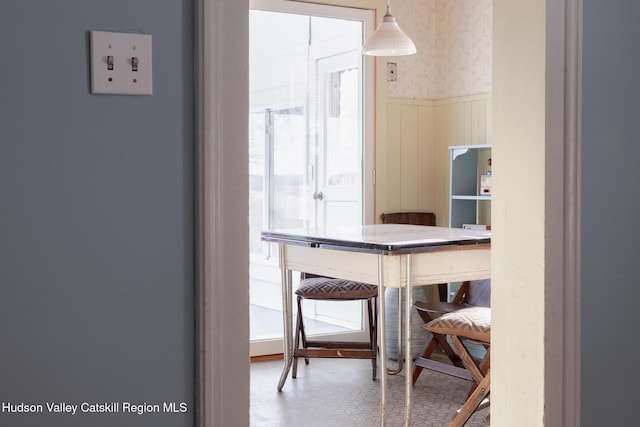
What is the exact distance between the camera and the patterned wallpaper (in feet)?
17.6

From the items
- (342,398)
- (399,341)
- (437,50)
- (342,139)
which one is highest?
(437,50)

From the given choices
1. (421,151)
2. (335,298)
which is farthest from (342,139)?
(335,298)

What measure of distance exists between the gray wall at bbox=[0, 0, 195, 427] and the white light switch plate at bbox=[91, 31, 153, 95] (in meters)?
0.01

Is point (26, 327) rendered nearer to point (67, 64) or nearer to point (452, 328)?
point (67, 64)

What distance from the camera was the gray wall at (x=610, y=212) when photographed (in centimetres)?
193

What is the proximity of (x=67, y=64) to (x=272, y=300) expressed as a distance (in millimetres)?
4168

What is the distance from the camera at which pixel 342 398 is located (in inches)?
170

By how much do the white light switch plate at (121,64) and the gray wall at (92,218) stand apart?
1 cm

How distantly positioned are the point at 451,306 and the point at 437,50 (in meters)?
1.98

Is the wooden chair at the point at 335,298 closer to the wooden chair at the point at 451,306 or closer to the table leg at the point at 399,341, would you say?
the table leg at the point at 399,341

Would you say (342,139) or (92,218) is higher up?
(342,139)

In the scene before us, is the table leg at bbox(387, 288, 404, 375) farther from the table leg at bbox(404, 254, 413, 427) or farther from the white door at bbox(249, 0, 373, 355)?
the table leg at bbox(404, 254, 413, 427)

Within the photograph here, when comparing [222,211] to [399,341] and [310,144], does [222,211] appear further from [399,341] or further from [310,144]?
[310,144]

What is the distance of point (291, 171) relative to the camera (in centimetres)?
543
